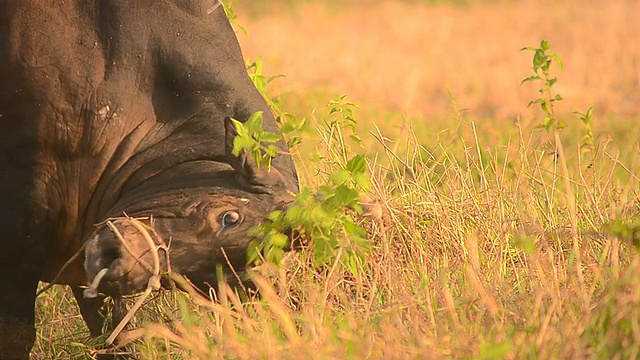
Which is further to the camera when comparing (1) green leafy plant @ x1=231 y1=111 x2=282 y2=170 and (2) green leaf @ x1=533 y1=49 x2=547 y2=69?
(2) green leaf @ x1=533 y1=49 x2=547 y2=69

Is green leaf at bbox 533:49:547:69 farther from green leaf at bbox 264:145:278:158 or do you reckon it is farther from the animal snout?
the animal snout

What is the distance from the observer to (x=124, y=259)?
3.81 metres

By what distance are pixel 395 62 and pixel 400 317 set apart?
8.63 meters

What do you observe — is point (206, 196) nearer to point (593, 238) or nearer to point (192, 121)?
point (192, 121)

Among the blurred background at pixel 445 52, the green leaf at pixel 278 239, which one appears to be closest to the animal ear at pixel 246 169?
the green leaf at pixel 278 239

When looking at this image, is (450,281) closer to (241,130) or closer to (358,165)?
(358,165)

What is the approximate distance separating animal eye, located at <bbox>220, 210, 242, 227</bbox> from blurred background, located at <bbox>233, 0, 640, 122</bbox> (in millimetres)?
4103

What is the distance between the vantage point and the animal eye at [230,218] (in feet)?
12.9

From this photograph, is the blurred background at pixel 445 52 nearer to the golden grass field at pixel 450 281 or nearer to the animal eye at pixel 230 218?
the golden grass field at pixel 450 281

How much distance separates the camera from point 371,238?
4527mm

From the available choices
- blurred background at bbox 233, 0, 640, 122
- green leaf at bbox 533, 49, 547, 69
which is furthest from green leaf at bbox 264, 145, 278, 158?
blurred background at bbox 233, 0, 640, 122

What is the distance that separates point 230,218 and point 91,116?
76 cm

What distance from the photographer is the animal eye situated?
394cm

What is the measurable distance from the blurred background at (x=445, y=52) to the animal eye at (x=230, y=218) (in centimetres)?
410
